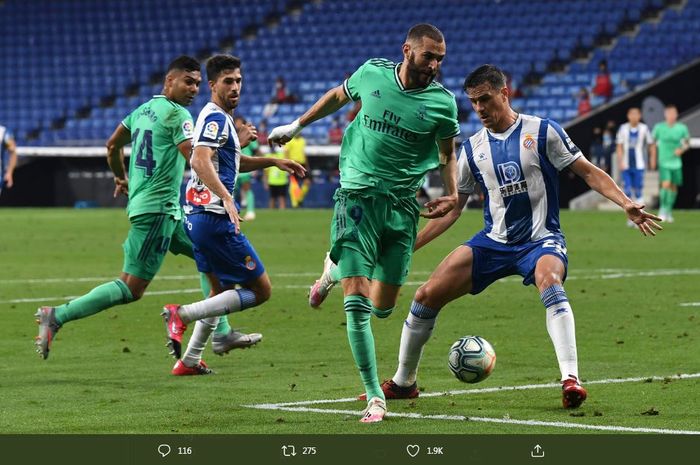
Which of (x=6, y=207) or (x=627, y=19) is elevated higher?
(x=627, y=19)

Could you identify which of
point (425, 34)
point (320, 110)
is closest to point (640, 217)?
point (425, 34)

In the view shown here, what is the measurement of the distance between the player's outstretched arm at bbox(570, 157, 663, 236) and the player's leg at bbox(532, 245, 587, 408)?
459mm

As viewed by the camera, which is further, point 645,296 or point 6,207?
point 6,207

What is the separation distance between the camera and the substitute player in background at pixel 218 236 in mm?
9672

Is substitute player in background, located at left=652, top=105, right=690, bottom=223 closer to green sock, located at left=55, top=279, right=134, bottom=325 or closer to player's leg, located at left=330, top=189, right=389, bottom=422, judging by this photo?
green sock, located at left=55, top=279, right=134, bottom=325

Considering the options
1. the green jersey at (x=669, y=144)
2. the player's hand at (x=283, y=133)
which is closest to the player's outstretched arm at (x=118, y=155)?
the player's hand at (x=283, y=133)

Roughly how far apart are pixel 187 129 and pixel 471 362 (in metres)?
3.02

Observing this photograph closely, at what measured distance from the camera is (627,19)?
4147 cm

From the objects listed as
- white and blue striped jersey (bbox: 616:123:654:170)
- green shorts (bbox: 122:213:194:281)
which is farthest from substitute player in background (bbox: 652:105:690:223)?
green shorts (bbox: 122:213:194:281)

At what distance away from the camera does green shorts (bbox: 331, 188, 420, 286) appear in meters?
8.16
